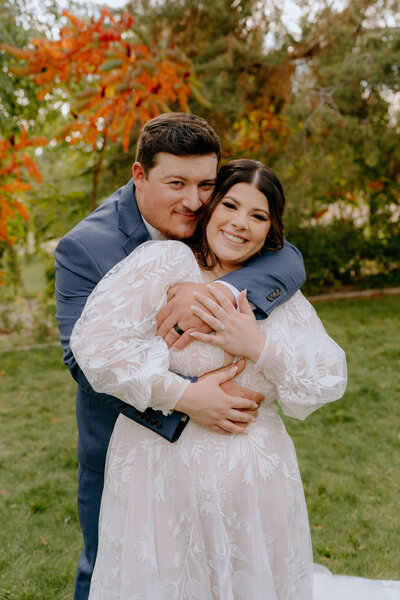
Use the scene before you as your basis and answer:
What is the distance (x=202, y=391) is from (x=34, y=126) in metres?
6.70

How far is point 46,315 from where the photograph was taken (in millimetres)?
8484

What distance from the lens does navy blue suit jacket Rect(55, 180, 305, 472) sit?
1.92 metres

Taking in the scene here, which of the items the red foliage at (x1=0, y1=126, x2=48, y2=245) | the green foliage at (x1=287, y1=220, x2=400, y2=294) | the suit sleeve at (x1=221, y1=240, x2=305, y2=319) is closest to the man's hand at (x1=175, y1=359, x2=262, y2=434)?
the suit sleeve at (x1=221, y1=240, x2=305, y2=319)

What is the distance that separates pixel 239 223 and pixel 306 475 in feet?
9.62

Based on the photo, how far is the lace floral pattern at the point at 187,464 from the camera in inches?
69.1

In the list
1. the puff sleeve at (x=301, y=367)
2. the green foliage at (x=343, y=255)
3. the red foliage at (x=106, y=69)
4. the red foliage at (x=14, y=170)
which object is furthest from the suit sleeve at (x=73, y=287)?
the green foliage at (x=343, y=255)

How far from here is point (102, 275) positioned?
2074 mm

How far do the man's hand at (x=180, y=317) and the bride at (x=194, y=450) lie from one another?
28 millimetres

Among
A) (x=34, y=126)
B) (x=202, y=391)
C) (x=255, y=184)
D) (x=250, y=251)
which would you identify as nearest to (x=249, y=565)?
(x=202, y=391)

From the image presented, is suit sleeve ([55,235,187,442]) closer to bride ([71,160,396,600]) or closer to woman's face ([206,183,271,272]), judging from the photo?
bride ([71,160,396,600])

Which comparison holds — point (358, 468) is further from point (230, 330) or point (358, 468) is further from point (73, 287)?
point (73, 287)

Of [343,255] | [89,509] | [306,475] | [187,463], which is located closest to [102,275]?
[187,463]

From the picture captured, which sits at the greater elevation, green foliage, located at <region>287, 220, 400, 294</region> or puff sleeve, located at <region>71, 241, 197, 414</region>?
puff sleeve, located at <region>71, 241, 197, 414</region>

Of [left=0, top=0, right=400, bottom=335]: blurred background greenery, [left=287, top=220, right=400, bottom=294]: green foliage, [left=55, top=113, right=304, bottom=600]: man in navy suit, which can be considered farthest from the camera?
[left=287, top=220, right=400, bottom=294]: green foliage
